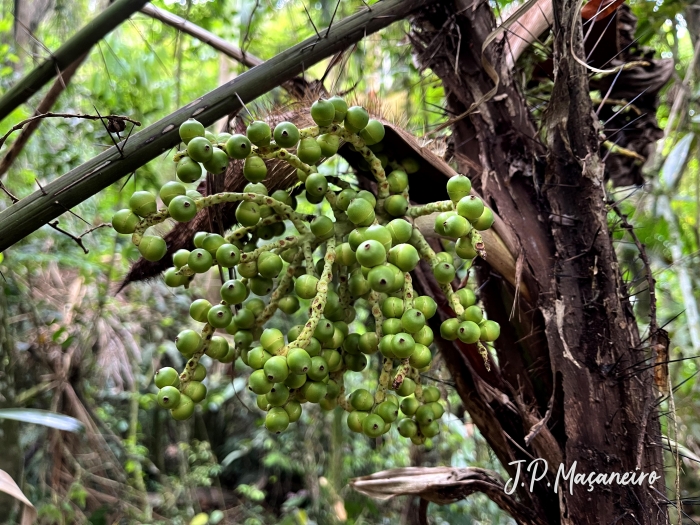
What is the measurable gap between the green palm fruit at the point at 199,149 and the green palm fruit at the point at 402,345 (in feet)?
1.12

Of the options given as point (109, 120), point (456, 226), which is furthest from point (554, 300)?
point (109, 120)

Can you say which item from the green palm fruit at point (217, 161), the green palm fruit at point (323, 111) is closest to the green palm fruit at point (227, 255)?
the green palm fruit at point (217, 161)

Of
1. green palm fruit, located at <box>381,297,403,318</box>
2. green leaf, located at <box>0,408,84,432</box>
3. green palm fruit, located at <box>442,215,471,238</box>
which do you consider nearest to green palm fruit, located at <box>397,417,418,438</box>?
green palm fruit, located at <box>381,297,403,318</box>

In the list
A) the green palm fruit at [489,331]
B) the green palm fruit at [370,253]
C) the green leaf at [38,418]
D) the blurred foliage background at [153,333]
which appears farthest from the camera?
the blurred foliage background at [153,333]

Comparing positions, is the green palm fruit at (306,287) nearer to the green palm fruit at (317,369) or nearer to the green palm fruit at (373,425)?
the green palm fruit at (317,369)

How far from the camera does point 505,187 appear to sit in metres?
0.94

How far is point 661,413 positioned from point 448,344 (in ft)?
1.22

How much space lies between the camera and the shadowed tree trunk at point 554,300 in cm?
79

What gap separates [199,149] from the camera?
2.01 feet

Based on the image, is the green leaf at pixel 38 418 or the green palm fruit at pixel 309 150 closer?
the green palm fruit at pixel 309 150

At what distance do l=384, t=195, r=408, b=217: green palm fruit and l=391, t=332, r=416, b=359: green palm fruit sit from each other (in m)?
0.21

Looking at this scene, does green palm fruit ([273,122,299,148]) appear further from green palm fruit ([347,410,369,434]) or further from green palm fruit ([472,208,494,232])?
green palm fruit ([347,410,369,434])

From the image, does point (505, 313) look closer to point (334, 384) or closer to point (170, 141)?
point (334, 384)

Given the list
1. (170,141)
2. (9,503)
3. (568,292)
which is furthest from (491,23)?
(9,503)
